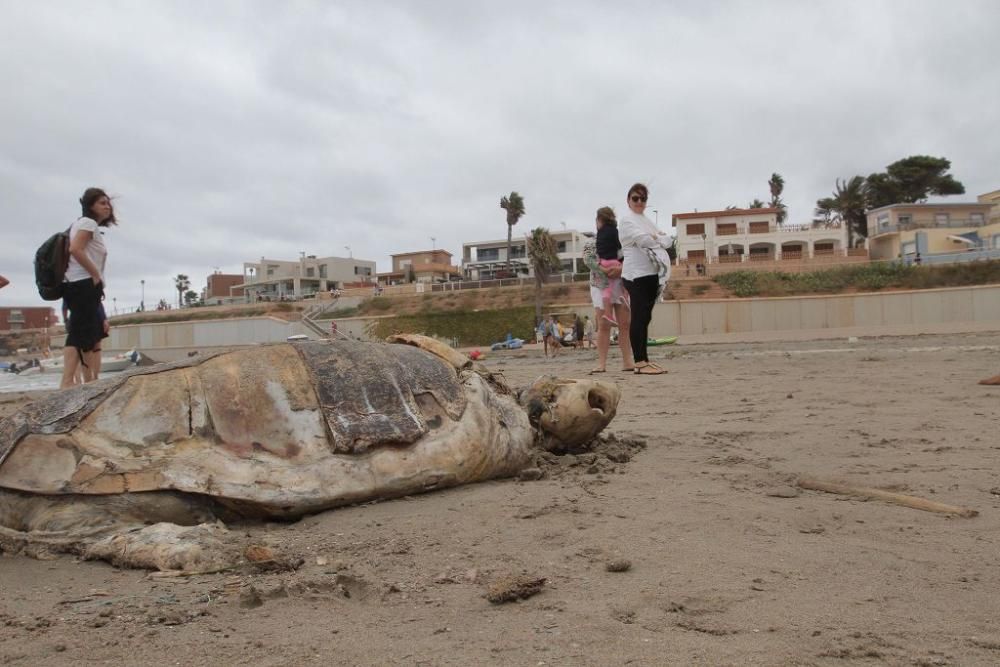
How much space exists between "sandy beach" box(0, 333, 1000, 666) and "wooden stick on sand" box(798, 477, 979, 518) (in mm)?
43

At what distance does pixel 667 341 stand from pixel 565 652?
24.0 meters

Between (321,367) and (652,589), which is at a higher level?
(321,367)

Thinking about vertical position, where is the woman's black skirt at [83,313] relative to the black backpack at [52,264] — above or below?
below

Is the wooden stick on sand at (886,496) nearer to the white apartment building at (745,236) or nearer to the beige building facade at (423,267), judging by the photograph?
the white apartment building at (745,236)

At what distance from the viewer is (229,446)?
3020 millimetres

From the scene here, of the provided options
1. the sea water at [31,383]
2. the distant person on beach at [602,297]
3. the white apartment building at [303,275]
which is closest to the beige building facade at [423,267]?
the white apartment building at [303,275]

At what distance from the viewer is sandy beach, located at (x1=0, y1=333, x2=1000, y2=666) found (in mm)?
1732

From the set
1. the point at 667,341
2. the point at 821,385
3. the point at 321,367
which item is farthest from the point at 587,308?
the point at 321,367

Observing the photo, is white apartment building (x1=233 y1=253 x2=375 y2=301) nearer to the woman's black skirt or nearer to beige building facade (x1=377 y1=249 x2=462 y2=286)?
beige building facade (x1=377 y1=249 x2=462 y2=286)

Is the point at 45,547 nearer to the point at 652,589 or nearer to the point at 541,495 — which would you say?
the point at 541,495

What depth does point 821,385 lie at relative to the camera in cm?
658

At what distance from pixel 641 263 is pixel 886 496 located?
5297 mm

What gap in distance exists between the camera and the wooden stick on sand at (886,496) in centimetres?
263

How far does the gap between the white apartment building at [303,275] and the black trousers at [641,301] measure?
253ft
